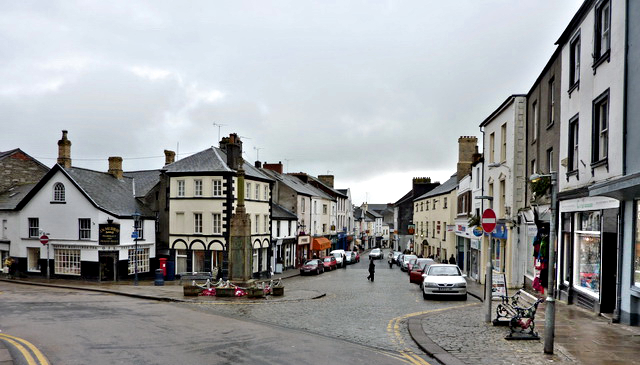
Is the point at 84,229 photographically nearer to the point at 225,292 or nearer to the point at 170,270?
the point at 170,270

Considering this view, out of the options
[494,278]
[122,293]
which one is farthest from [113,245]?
[494,278]

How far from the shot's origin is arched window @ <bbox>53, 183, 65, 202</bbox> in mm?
35656

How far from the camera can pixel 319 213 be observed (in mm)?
65500

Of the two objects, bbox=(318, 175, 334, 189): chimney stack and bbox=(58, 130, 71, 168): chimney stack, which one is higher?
bbox=(58, 130, 71, 168): chimney stack

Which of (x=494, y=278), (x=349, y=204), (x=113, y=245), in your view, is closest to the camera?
(x=494, y=278)

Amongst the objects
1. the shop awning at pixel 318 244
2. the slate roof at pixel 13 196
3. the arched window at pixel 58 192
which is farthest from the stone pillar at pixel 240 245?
the shop awning at pixel 318 244

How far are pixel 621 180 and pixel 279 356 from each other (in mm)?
8261

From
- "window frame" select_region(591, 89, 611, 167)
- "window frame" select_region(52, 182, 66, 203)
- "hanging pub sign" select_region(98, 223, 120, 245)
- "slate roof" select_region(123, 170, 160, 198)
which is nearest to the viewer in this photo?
"window frame" select_region(591, 89, 611, 167)

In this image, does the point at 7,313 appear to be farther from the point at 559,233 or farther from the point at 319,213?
the point at 319,213

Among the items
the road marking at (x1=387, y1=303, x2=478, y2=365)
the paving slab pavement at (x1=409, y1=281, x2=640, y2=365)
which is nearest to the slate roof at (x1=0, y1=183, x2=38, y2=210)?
the road marking at (x1=387, y1=303, x2=478, y2=365)

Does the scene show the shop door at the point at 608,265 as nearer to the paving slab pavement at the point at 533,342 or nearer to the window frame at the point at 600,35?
the paving slab pavement at the point at 533,342

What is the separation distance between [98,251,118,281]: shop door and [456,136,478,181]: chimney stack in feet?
93.0

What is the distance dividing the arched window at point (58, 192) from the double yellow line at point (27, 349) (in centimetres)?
2448

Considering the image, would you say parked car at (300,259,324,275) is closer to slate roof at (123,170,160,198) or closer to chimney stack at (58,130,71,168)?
slate roof at (123,170,160,198)
